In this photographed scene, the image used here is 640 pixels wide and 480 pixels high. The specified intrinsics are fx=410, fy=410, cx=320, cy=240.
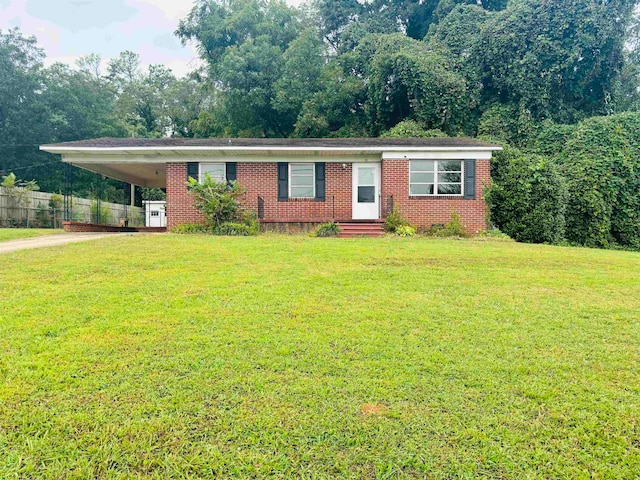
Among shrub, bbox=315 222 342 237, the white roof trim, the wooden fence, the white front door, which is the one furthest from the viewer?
the wooden fence

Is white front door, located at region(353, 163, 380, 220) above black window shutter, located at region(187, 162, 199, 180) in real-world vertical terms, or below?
below

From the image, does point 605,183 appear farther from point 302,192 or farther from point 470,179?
point 302,192

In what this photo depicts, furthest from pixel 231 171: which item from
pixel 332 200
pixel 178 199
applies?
pixel 332 200

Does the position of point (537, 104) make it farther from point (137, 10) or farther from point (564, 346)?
point (137, 10)

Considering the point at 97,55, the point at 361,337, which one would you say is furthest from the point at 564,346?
A: the point at 97,55

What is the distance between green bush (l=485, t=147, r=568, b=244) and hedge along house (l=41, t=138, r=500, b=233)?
3.12 feet

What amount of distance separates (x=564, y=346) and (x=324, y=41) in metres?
33.1

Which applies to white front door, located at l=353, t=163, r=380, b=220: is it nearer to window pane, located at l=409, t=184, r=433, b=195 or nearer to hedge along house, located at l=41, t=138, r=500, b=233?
hedge along house, located at l=41, t=138, r=500, b=233

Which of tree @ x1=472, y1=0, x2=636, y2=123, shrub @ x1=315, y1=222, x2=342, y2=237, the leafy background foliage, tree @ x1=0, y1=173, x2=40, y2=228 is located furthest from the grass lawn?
tree @ x1=472, y1=0, x2=636, y2=123

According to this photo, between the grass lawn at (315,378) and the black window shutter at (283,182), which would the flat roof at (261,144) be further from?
the grass lawn at (315,378)

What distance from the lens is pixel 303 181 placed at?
14.6m

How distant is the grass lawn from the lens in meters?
2.32

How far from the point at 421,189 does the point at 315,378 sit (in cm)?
1189

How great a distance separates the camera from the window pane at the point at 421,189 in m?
14.1
